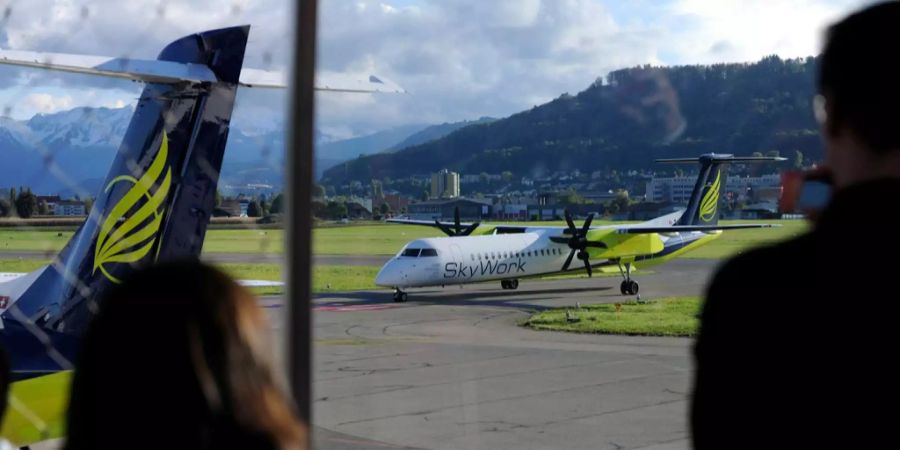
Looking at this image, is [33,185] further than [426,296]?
No

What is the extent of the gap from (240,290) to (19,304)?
14.4ft

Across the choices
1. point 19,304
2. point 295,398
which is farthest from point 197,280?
point 19,304

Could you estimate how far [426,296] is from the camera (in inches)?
871

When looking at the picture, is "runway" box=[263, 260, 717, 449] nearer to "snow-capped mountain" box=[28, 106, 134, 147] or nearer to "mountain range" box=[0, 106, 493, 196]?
"mountain range" box=[0, 106, 493, 196]

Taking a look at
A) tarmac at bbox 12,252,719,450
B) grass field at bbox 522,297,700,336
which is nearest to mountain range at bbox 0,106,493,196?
tarmac at bbox 12,252,719,450

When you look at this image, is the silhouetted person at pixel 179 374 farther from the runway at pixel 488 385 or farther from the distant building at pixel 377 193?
the distant building at pixel 377 193

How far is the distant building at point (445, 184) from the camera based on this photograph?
19.0ft

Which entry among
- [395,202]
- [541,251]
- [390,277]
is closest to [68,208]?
[395,202]

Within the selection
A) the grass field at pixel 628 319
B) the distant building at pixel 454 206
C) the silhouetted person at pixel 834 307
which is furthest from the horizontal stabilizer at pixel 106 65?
the grass field at pixel 628 319

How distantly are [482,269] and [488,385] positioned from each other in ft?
38.0

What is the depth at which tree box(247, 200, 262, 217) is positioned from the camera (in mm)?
3414

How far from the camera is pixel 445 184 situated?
5.83 meters

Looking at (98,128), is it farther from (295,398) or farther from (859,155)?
(859,155)

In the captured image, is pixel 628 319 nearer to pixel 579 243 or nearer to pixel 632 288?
pixel 632 288
